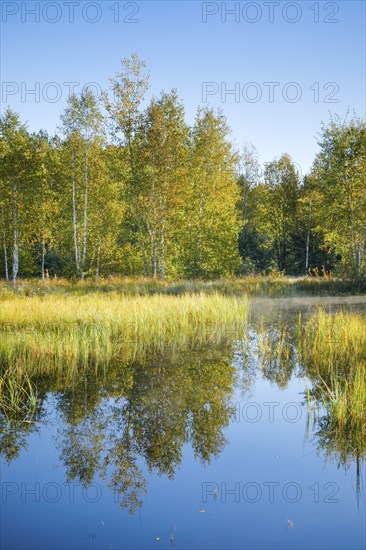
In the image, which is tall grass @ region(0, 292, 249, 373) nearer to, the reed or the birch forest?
the reed

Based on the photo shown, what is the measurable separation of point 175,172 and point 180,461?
65.5 ft

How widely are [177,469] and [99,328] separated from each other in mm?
5991

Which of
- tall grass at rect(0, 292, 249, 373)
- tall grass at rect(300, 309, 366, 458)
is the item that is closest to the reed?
tall grass at rect(300, 309, 366, 458)

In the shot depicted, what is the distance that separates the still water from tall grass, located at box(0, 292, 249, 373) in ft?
3.34

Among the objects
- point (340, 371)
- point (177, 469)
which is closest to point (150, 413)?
point (177, 469)

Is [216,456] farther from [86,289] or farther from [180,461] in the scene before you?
[86,289]

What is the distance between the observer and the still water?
386 centimetres

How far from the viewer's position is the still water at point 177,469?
3.86m

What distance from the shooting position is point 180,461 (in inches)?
198

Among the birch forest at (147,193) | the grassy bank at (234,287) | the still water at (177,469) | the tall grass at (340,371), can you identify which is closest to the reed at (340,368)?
the tall grass at (340,371)

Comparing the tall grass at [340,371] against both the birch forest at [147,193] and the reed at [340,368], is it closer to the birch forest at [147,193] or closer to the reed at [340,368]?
the reed at [340,368]

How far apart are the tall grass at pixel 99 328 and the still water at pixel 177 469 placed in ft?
3.34

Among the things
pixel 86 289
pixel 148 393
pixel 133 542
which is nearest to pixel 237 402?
pixel 148 393

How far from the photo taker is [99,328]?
10539 millimetres
